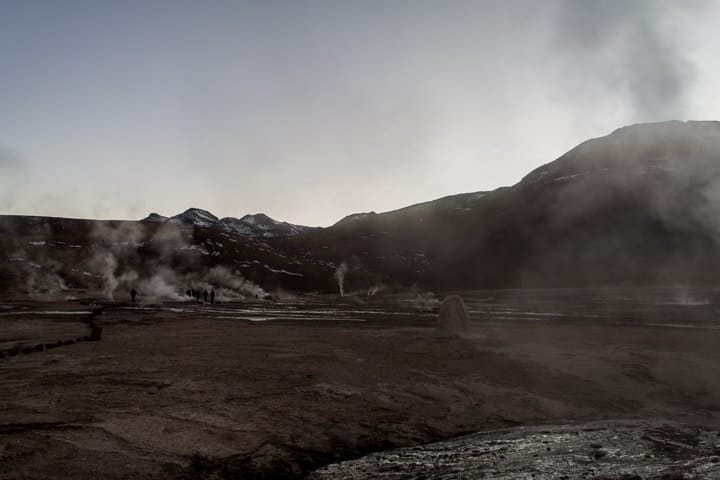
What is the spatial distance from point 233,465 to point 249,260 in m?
99.4

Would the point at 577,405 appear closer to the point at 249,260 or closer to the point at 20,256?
→ the point at 20,256

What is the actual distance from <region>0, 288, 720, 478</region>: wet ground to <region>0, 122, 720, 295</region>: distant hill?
61025 mm

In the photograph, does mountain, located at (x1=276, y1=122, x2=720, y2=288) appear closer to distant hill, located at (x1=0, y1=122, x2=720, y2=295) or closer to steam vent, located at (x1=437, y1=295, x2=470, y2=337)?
distant hill, located at (x1=0, y1=122, x2=720, y2=295)

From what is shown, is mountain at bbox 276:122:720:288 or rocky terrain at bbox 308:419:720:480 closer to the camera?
rocky terrain at bbox 308:419:720:480

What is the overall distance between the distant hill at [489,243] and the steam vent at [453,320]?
59221 mm

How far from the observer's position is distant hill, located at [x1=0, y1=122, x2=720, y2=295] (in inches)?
3428

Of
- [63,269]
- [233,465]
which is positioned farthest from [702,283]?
[63,269]

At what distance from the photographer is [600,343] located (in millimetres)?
19938

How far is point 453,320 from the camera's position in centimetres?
2231

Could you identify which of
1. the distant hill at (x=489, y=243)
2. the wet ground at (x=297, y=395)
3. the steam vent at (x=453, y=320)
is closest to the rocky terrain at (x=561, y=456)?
the wet ground at (x=297, y=395)

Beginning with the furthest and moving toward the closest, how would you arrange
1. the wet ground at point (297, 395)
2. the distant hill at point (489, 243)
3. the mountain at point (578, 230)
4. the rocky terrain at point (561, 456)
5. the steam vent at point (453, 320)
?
the mountain at point (578, 230)
the distant hill at point (489, 243)
the steam vent at point (453, 320)
the wet ground at point (297, 395)
the rocky terrain at point (561, 456)

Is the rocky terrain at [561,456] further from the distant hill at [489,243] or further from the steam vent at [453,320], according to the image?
the distant hill at [489,243]

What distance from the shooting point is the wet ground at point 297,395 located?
7918 mm

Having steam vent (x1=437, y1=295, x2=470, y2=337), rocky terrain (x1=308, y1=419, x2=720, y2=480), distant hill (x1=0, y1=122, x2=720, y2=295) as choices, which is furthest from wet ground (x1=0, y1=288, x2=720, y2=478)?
distant hill (x1=0, y1=122, x2=720, y2=295)
